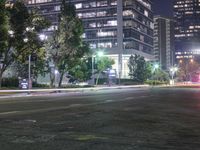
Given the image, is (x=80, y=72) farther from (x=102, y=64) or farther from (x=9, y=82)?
(x=102, y=64)

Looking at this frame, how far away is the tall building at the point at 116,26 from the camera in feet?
485

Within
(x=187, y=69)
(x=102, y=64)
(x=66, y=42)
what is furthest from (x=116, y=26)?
(x=66, y=42)

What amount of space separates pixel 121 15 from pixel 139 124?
451 ft

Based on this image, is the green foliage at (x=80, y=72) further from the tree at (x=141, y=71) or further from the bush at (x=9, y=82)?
the tree at (x=141, y=71)

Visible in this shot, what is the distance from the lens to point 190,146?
30.1 feet

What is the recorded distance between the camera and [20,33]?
56.3 metres

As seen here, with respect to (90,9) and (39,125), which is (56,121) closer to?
(39,125)

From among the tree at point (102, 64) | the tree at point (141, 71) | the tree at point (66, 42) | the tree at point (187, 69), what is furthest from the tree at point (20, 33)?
the tree at point (187, 69)

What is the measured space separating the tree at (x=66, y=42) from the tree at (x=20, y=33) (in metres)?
6.71

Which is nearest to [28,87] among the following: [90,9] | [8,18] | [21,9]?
[8,18]

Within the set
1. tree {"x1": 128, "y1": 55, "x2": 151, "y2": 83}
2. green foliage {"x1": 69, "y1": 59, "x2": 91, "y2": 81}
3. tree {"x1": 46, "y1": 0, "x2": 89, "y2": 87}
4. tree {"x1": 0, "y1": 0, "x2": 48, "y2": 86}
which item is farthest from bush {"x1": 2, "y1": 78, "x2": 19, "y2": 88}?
tree {"x1": 128, "y1": 55, "x2": 151, "y2": 83}

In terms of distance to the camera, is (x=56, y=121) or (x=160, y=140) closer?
(x=160, y=140)

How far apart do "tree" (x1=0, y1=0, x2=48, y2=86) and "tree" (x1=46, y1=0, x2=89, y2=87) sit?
671cm

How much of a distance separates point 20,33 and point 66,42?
38.8 ft
